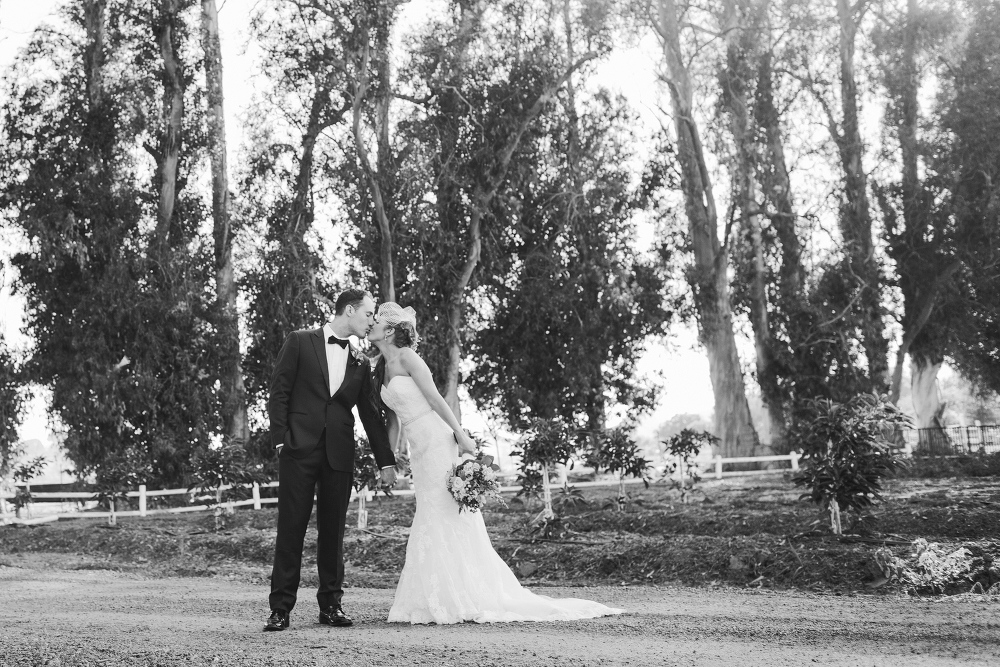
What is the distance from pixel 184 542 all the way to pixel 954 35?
2258 cm

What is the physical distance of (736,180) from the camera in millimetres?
23891

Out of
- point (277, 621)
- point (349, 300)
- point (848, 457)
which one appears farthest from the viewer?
point (848, 457)

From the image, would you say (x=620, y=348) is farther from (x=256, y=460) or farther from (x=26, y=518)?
(x=26, y=518)

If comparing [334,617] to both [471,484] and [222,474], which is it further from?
[222,474]

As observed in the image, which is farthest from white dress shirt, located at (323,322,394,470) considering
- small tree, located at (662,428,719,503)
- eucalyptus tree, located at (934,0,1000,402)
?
eucalyptus tree, located at (934,0,1000,402)

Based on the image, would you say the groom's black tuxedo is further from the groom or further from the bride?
the bride

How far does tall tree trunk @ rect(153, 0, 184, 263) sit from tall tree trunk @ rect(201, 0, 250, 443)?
2.01 feet

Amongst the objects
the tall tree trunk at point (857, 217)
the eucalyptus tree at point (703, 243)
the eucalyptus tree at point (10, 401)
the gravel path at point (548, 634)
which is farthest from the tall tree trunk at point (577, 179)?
the gravel path at point (548, 634)

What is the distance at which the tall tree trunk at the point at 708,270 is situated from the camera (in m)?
23.4

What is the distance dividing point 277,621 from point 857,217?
69.7 ft

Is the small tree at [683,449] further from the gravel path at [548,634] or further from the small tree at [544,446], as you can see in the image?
the gravel path at [548,634]

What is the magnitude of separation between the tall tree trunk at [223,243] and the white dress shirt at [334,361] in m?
15.7

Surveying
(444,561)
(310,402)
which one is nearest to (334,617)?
(444,561)

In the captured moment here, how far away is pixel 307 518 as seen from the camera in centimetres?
594
